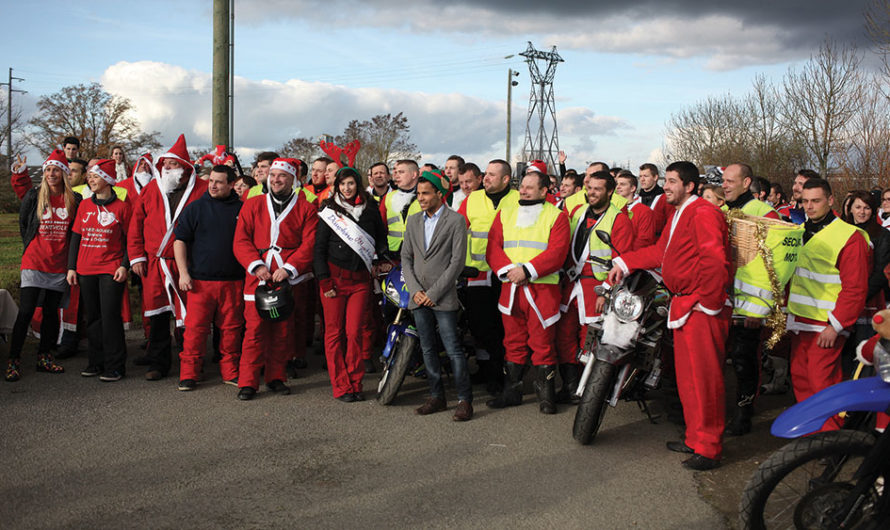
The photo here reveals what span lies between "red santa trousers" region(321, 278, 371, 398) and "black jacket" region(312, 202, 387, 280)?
0.50 ft

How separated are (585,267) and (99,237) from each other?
4691 mm

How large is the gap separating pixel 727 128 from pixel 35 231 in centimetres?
3581

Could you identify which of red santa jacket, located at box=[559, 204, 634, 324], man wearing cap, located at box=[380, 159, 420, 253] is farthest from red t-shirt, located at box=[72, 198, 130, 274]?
red santa jacket, located at box=[559, 204, 634, 324]

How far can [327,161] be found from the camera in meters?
9.53

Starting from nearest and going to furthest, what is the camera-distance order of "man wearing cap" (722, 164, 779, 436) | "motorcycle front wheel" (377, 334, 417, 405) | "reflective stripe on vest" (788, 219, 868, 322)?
"reflective stripe on vest" (788, 219, 868, 322), "man wearing cap" (722, 164, 779, 436), "motorcycle front wheel" (377, 334, 417, 405)

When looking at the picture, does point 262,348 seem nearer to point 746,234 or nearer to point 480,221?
point 480,221

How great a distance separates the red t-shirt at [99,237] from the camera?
710cm

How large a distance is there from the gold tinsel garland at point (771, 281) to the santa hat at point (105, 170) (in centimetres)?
581

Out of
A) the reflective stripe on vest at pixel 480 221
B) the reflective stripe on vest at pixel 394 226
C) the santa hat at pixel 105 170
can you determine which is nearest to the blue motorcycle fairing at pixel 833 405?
the reflective stripe on vest at pixel 480 221

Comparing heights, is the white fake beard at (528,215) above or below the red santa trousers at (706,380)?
above

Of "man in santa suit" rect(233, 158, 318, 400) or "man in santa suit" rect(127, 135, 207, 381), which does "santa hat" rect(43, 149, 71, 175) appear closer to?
"man in santa suit" rect(127, 135, 207, 381)

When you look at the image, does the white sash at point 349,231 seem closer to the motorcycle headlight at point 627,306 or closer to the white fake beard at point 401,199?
the white fake beard at point 401,199

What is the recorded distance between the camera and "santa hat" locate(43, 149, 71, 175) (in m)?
7.30

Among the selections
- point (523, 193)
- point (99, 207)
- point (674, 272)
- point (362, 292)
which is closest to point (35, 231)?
point (99, 207)
